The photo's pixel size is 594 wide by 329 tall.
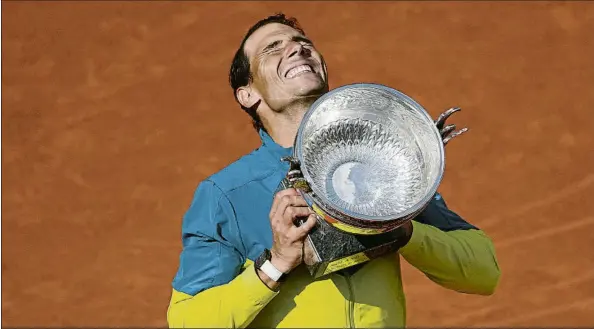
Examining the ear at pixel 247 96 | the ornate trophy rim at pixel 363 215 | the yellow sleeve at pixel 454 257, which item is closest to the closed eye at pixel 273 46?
the ear at pixel 247 96

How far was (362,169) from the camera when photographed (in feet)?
7.04

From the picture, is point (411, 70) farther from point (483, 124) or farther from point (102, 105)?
point (102, 105)

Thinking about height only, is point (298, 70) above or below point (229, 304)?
above

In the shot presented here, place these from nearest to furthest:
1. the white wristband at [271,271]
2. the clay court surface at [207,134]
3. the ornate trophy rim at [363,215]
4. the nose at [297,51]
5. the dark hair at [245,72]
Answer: the ornate trophy rim at [363,215] < the white wristband at [271,271] < the nose at [297,51] < the dark hair at [245,72] < the clay court surface at [207,134]

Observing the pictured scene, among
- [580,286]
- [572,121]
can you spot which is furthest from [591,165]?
[580,286]

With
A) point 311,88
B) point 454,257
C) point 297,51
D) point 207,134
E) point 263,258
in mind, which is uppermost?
point 207,134

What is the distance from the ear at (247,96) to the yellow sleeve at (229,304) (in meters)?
0.56

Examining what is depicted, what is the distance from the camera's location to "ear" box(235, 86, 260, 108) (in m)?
2.57

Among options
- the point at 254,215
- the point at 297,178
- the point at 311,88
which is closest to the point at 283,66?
the point at 311,88

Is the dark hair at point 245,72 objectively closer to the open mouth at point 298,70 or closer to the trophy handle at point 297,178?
the open mouth at point 298,70

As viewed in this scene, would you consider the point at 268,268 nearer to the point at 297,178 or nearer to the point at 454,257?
the point at 297,178

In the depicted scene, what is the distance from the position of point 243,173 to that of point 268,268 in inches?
12.9

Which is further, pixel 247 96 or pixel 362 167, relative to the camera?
pixel 247 96

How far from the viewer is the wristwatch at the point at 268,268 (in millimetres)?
2066
